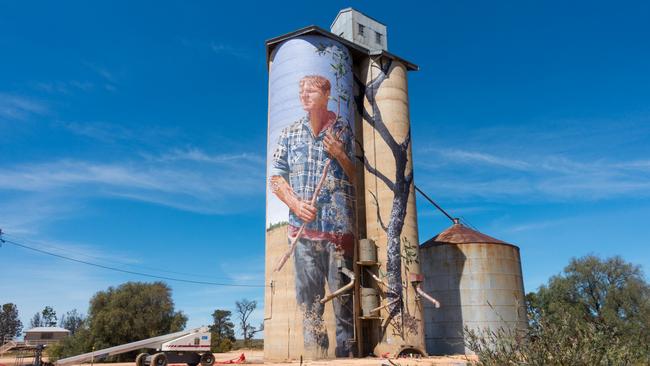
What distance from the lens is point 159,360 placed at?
88.2 feet

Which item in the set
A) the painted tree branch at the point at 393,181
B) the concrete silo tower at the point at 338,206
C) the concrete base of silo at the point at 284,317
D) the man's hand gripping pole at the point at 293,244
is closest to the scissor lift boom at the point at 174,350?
the concrete base of silo at the point at 284,317

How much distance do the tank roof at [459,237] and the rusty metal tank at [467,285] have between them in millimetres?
88

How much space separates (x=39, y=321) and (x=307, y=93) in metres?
158

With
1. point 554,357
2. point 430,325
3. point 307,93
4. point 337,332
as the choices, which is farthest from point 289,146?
point 554,357

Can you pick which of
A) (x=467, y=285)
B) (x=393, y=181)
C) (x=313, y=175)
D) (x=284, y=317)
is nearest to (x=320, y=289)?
(x=284, y=317)

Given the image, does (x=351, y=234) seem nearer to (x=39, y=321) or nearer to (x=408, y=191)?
(x=408, y=191)

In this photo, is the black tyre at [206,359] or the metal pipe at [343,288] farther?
the metal pipe at [343,288]

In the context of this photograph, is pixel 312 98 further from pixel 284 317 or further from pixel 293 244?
pixel 284 317

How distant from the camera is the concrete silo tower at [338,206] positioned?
36.5 metres

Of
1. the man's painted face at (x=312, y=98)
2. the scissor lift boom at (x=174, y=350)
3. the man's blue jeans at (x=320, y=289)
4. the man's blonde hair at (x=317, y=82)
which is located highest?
the man's blonde hair at (x=317, y=82)

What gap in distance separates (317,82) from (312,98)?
1645 millimetres

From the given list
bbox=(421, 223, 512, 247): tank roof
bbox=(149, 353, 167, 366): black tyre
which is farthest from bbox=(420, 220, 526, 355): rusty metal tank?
bbox=(149, 353, 167, 366): black tyre

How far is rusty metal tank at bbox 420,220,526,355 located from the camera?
1660 inches

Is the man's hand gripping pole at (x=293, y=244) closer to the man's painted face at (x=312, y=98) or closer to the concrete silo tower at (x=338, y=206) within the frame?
the concrete silo tower at (x=338, y=206)
